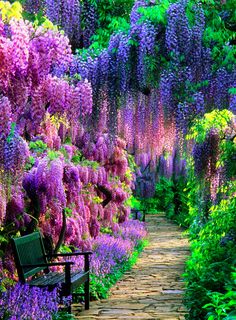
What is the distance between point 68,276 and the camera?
7055mm

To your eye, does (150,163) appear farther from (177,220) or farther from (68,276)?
(68,276)

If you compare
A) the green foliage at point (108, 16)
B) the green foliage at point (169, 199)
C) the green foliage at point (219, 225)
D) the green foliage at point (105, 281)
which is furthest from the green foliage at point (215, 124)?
the green foliage at point (169, 199)

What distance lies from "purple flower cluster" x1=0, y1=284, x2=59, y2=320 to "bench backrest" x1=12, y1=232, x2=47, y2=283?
0.36 meters

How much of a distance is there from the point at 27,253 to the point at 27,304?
5.08 feet

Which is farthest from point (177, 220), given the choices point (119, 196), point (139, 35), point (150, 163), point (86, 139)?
point (139, 35)

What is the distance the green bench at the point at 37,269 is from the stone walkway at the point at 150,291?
49cm

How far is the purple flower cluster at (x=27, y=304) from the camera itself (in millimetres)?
5906

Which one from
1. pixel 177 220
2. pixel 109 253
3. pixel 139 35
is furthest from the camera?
pixel 177 220

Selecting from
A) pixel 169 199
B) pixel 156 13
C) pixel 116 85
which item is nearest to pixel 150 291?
pixel 116 85

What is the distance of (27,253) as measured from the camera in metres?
7.52

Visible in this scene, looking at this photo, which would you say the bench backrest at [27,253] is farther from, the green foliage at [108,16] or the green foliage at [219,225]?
the green foliage at [108,16]

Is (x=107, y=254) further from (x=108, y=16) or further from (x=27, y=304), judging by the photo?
(x=108, y=16)

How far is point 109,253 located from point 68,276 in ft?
14.2

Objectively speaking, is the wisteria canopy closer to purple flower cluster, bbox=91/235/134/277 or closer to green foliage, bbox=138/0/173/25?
green foliage, bbox=138/0/173/25
